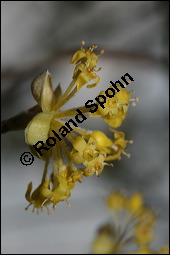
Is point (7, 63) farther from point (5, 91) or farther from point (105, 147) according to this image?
point (105, 147)

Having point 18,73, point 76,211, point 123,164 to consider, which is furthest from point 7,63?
point 76,211

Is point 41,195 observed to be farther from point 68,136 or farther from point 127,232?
point 127,232

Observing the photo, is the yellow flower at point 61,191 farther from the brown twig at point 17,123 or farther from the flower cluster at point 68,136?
the brown twig at point 17,123

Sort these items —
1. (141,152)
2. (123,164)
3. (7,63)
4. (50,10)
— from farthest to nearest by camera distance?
(141,152)
(123,164)
(50,10)
(7,63)

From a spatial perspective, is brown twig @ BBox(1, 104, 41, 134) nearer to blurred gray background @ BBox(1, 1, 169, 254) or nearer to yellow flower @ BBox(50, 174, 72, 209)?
yellow flower @ BBox(50, 174, 72, 209)

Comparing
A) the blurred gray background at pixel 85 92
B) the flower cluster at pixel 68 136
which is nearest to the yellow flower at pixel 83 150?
the flower cluster at pixel 68 136

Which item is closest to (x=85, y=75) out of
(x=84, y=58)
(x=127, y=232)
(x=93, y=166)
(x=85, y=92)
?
(x=84, y=58)
